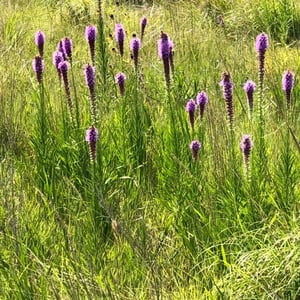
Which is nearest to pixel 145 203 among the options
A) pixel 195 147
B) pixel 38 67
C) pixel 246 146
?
pixel 195 147

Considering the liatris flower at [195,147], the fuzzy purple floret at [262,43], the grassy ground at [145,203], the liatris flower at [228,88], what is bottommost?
the grassy ground at [145,203]

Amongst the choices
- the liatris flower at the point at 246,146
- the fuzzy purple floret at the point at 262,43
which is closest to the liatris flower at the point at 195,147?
the liatris flower at the point at 246,146

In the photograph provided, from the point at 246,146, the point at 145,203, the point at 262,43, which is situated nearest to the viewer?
the point at 246,146

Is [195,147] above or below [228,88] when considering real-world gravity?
below

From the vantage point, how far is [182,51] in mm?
4898

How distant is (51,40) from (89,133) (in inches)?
133

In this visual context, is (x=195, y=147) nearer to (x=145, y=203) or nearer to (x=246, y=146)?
(x=246, y=146)

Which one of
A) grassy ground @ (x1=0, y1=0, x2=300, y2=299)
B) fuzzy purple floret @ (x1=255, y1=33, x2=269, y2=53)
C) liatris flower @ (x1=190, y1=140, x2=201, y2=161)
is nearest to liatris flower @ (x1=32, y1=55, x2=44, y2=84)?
grassy ground @ (x1=0, y1=0, x2=300, y2=299)

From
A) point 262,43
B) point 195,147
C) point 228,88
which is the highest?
point 262,43

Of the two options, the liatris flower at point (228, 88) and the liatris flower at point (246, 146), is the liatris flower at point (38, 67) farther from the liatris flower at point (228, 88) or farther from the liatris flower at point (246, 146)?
the liatris flower at point (246, 146)

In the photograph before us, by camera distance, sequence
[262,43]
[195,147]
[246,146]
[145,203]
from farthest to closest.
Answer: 1. [145,203]
2. [262,43]
3. [195,147]
4. [246,146]

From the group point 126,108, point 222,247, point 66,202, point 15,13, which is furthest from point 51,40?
point 222,247

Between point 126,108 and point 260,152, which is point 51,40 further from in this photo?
point 260,152

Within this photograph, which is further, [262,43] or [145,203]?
[145,203]
